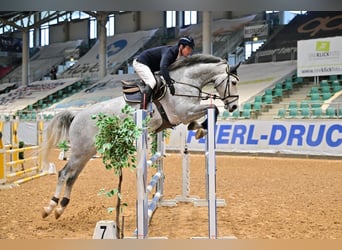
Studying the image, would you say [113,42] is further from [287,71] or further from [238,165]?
[238,165]

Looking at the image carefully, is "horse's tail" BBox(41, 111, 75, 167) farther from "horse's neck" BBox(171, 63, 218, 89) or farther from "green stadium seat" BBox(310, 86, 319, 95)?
"green stadium seat" BBox(310, 86, 319, 95)

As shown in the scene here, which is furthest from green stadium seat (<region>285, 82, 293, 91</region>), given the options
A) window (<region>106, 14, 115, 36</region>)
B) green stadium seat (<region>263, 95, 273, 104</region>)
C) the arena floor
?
window (<region>106, 14, 115, 36</region>)

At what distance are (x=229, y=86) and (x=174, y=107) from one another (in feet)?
1.57

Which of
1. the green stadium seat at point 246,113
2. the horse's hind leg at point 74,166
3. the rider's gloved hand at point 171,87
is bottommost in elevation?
the horse's hind leg at point 74,166

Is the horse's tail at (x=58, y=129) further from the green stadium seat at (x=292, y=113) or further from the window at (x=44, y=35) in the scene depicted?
the window at (x=44, y=35)

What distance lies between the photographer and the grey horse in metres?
3.45

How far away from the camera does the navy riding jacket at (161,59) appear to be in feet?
11.0

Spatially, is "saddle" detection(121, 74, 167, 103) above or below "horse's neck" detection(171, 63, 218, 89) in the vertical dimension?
below

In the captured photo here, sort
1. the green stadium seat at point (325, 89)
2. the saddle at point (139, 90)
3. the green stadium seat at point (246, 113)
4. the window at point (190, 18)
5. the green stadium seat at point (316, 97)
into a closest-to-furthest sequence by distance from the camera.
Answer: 1. the saddle at point (139, 90)
2. the green stadium seat at point (246, 113)
3. the green stadium seat at point (316, 97)
4. the green stadium seat at point (325, 89)
5. the window at point (190, 18)

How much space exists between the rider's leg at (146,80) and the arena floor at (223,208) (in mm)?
985

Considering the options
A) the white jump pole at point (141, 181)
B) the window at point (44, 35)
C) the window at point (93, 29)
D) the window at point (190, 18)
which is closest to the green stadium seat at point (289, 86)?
the window at point (190, 18)

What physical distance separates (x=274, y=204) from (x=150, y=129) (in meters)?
1.47

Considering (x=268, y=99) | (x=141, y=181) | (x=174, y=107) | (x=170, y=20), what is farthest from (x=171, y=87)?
(x=170, y=20)

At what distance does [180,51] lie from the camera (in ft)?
11.1
